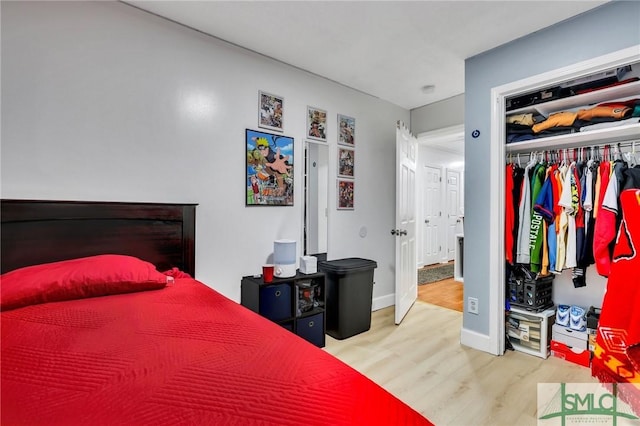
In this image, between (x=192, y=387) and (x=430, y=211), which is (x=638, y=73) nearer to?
(x=192, y=387)

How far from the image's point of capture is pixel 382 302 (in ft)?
11.9

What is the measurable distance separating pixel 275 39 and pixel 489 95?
1.78 meters

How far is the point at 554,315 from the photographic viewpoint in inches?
99.2

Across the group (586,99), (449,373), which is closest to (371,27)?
(586,99)

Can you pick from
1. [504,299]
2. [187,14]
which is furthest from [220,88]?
[504,299]

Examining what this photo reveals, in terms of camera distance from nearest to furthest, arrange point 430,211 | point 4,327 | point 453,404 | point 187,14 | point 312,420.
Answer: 1. point 312,420
2. point 4,327
3. point 453,404
4. point 187,14
5. point 430,211

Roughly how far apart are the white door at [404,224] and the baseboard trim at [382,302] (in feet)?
0.86

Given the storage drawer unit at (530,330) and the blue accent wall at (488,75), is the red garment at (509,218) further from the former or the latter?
the storage drawer unit at (530,330)

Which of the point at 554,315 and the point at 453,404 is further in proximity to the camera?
the point at 554,315

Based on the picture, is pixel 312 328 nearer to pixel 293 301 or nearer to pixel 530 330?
pixel 293 301

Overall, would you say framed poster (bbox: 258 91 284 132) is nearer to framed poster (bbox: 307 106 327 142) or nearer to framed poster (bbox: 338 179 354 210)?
framed poster (bbox: 307 106 327 142)

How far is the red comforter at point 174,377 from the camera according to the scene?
639mm

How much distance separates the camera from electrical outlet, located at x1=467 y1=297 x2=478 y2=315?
2.62 meters

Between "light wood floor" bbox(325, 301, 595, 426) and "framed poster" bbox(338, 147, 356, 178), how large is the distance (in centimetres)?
159
